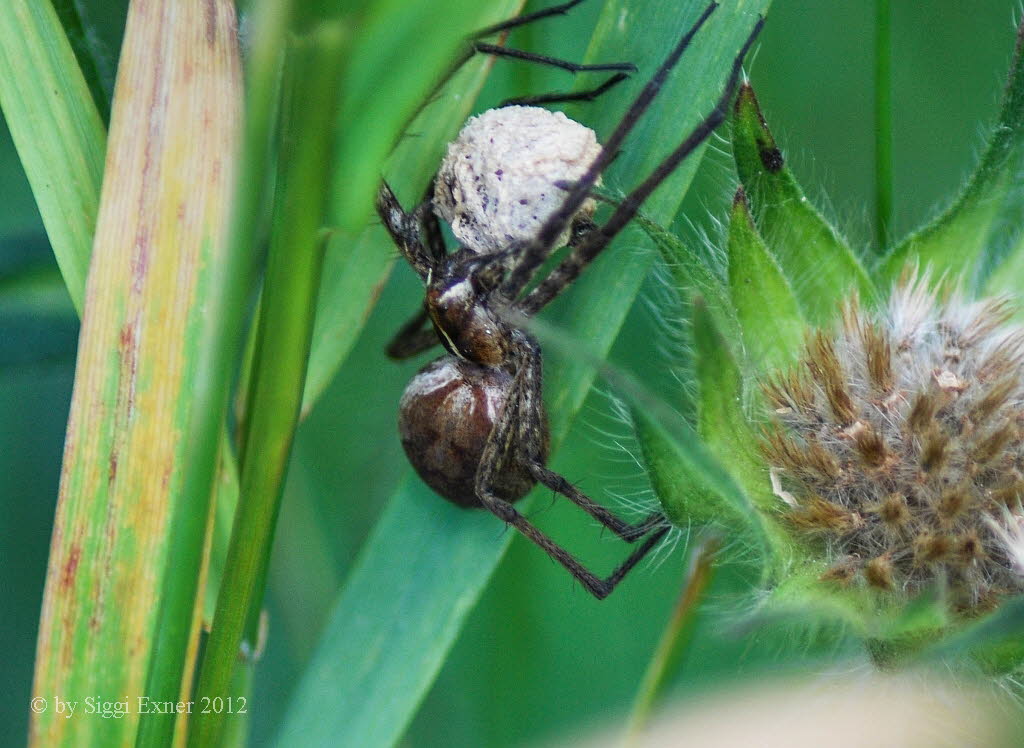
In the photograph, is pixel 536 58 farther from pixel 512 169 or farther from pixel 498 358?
pixel 498 358

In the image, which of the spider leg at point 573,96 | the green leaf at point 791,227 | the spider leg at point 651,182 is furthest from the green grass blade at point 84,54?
the green leaf at point 791,227

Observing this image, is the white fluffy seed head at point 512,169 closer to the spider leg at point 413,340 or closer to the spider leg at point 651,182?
the spider leg at point 651,182

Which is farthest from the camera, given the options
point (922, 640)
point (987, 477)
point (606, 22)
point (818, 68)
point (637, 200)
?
point (818, 68)

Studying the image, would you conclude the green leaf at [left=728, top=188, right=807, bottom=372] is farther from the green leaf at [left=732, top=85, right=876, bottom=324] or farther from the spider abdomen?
the spider abdomen

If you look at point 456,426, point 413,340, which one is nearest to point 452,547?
point 456,426

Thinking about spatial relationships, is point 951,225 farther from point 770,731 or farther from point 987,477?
point 770,731

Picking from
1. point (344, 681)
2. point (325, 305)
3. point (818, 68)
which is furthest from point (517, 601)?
point (818, 68)
